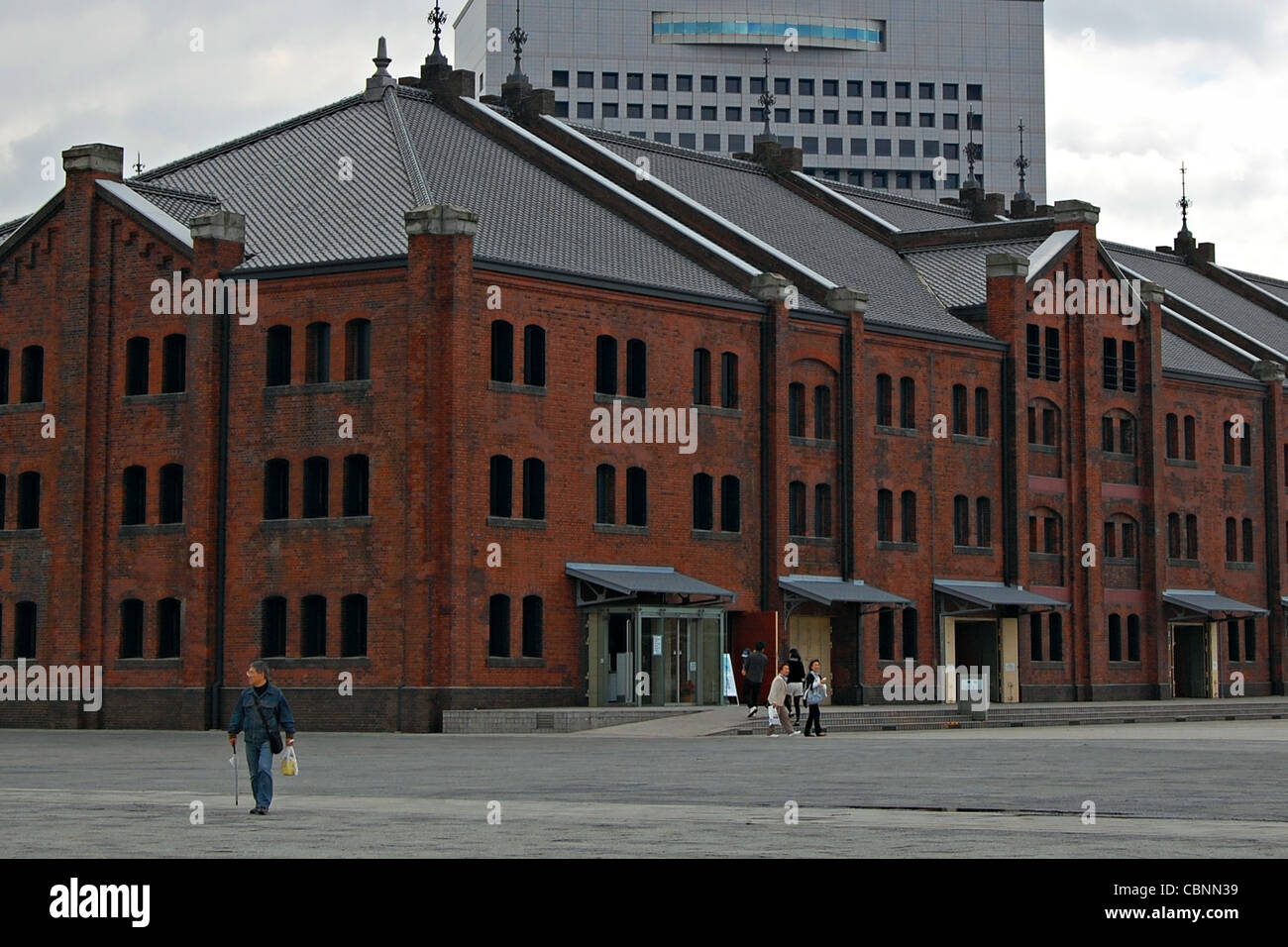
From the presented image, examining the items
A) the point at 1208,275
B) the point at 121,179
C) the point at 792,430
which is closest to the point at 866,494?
the point at 792,430

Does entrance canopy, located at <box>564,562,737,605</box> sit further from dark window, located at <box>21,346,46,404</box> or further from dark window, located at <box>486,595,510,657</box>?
dark window, located at <box>21,346,46,404</box>

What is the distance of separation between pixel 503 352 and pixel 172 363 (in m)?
8.94

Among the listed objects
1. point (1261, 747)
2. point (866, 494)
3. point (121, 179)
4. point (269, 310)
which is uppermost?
point (121, 179)

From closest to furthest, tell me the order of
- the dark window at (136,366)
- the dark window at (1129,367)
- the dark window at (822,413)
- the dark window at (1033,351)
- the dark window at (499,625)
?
the dark window at (499,625) < the dark window at (136,366) < the dark window at (822,413) < the dark window at (1033,351) < the dark window at (1129,367)

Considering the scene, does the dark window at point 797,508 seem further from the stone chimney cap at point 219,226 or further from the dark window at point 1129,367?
the stone chimney cap at point 219,226

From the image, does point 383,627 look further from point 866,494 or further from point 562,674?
point 866,494

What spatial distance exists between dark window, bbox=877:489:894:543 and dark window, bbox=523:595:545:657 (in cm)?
1329

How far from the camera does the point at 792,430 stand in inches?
2295

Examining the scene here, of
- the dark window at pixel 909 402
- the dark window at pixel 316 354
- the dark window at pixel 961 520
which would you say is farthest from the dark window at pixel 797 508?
the dark window at pixel 316 354

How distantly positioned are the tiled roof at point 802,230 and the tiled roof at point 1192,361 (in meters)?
10.6

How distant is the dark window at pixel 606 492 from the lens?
176 feet

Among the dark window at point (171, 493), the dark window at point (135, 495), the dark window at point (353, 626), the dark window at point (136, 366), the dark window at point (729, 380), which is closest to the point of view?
the dark window at point (353, 626)

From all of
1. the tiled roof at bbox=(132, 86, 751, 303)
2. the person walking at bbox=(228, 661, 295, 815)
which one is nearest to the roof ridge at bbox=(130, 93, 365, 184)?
the tiled roof at bbox=(132, 86, 751, 303)

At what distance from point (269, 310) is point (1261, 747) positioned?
2678 centimetres
